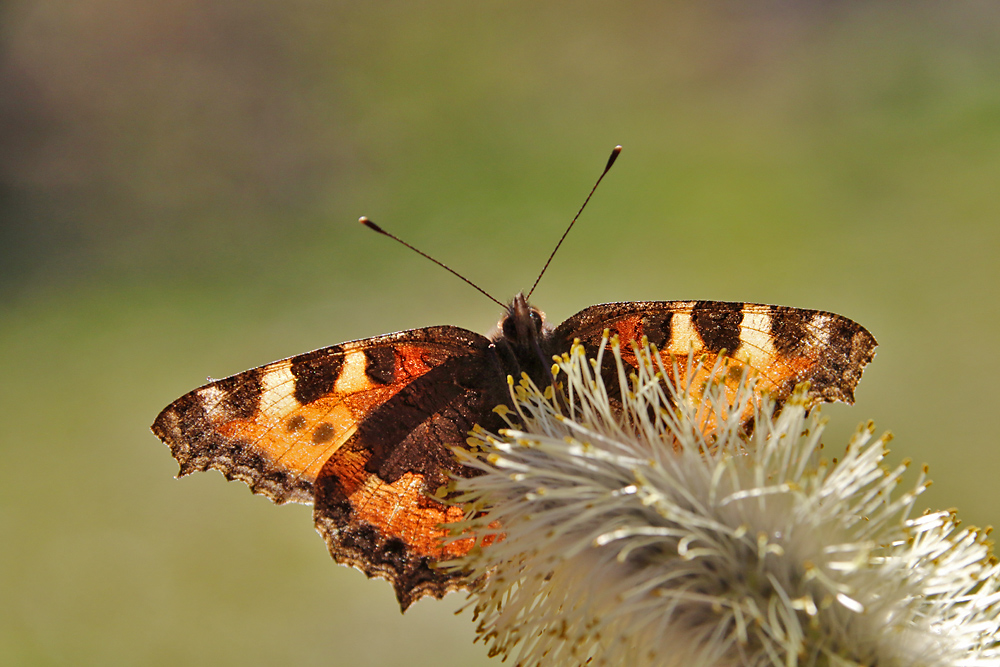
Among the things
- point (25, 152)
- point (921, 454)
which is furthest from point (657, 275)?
point (25, 152)

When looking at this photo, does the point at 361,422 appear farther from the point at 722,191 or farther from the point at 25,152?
the point at 25,152

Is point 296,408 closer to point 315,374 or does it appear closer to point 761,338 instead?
point 315,374

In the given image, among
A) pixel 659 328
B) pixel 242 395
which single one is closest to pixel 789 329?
pixel 659 328

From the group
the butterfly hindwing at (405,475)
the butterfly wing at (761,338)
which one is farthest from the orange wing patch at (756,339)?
the butterfly hindwing at (405,475)

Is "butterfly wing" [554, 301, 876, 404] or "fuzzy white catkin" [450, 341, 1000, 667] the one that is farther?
"butterfly wing" [554, 301, 876, 404]

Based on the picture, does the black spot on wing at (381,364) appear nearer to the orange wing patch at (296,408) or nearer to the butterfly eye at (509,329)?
the orange wing patch at (296,408)

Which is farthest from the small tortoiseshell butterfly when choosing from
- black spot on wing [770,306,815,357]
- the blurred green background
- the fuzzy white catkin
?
the blurred green background

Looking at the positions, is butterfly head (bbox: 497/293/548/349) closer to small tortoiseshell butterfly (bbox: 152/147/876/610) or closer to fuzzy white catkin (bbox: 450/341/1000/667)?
small tortoiseshell butterfly (bbox: 152/147/876/610)
